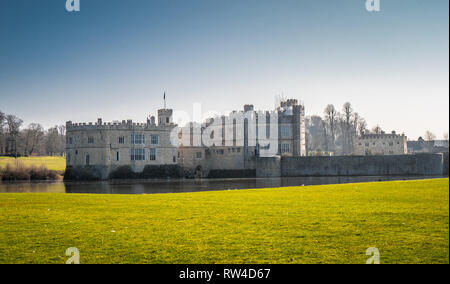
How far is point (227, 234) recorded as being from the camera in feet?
30.3

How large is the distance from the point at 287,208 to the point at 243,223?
11.8 ft

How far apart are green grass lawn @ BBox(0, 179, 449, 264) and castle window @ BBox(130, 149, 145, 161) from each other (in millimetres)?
33114

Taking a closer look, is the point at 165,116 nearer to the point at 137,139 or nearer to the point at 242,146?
the point at 137,139

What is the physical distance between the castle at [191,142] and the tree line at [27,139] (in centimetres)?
616

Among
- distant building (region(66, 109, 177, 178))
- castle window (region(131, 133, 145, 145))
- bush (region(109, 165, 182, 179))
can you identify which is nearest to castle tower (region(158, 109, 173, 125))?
distant building (region(66, 109, 177, 178))

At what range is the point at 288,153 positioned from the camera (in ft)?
183

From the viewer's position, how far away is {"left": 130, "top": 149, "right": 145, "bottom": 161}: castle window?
47216 mm

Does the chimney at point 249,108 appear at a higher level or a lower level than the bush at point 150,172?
higher

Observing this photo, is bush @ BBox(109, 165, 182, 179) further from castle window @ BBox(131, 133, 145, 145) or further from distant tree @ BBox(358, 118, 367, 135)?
distant tree @ BBox(358, 118, 367, 135)

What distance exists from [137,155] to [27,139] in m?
15.8

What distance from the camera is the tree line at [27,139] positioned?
1407 inches

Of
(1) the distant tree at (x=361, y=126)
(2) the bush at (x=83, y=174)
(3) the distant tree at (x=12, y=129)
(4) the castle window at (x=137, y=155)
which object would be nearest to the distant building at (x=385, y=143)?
(1) the distant tree at (x=361, y=126)

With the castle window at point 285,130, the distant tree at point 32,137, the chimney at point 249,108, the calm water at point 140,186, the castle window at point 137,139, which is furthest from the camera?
the chimney at point 249,108

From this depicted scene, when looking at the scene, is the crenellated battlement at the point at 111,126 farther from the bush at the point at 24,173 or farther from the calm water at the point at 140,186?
the calm water at the point at 140,186
